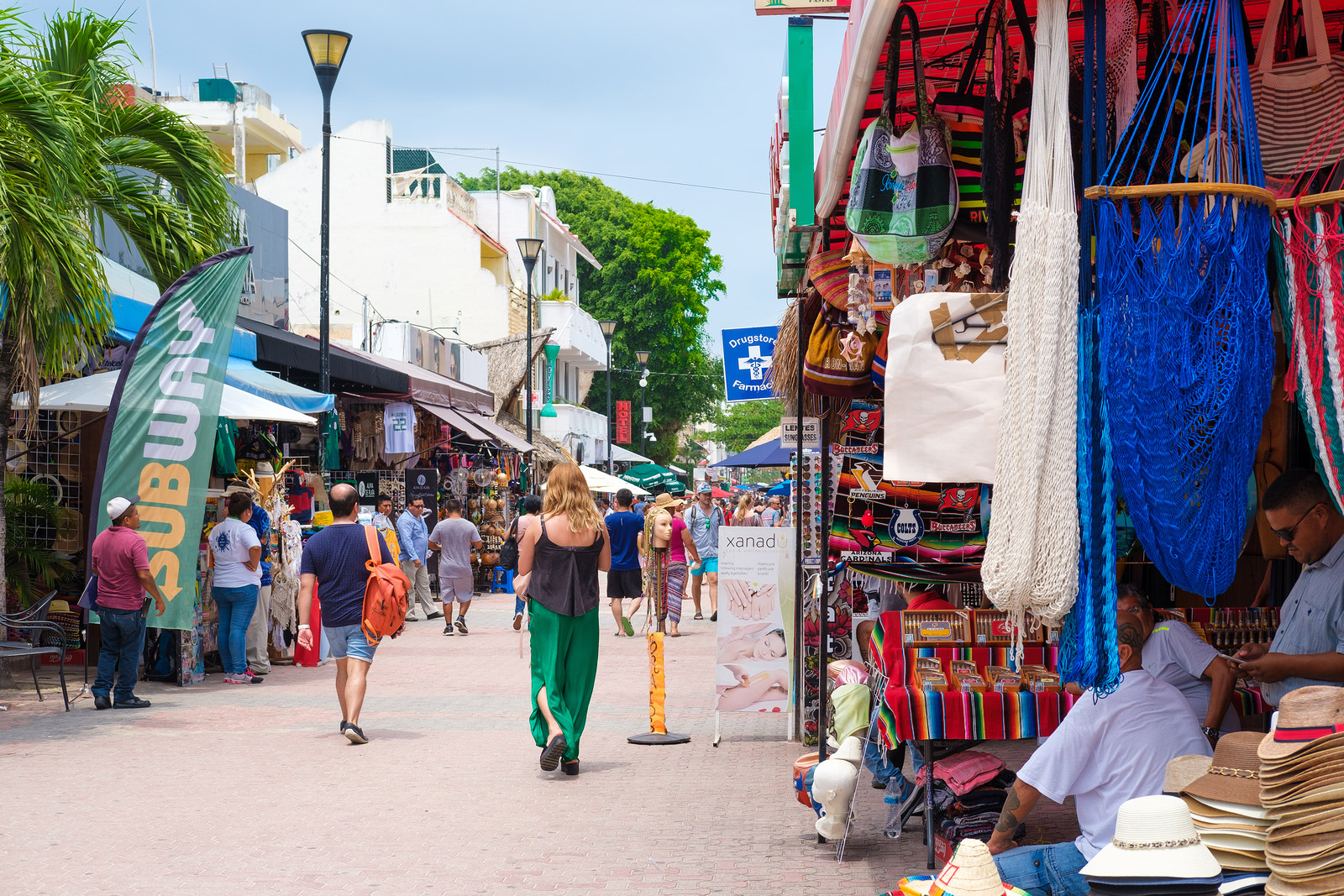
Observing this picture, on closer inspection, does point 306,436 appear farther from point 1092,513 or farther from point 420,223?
point 420,223

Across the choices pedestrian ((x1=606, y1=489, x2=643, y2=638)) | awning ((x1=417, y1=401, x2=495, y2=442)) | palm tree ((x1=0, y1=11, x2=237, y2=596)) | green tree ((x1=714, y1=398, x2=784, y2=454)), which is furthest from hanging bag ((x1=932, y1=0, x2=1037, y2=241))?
green tree ((x1=714, y1=398, x2=784, y2=454))

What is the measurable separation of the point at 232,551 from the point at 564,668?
5151mm

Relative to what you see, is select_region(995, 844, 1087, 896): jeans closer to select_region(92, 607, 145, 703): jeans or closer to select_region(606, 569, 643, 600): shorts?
select_region(92, 607, 145, 703): jeans

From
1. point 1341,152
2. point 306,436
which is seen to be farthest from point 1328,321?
point 306,436

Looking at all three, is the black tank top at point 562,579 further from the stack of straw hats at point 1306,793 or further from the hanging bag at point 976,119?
the stack of straw hats at point 1306,793

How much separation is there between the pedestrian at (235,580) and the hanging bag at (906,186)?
9.11 m

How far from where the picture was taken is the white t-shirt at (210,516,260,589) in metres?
12.2

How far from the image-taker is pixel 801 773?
6.69 m

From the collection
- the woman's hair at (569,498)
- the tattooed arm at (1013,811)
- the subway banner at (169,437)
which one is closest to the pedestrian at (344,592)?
the woman's hair at (569,498)

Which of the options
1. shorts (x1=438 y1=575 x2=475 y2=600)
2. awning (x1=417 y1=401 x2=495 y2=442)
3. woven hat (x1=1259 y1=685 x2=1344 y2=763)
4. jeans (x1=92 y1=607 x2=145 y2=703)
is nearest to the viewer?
woven hat (x1=1259 y1=685 x2=1344 y2=763)

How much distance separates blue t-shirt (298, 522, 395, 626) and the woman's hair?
1685mm

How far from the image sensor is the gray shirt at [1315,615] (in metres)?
4.34

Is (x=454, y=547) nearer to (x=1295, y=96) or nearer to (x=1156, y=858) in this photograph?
(x=1295, y=96)

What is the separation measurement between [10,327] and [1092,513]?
9.29 meters
